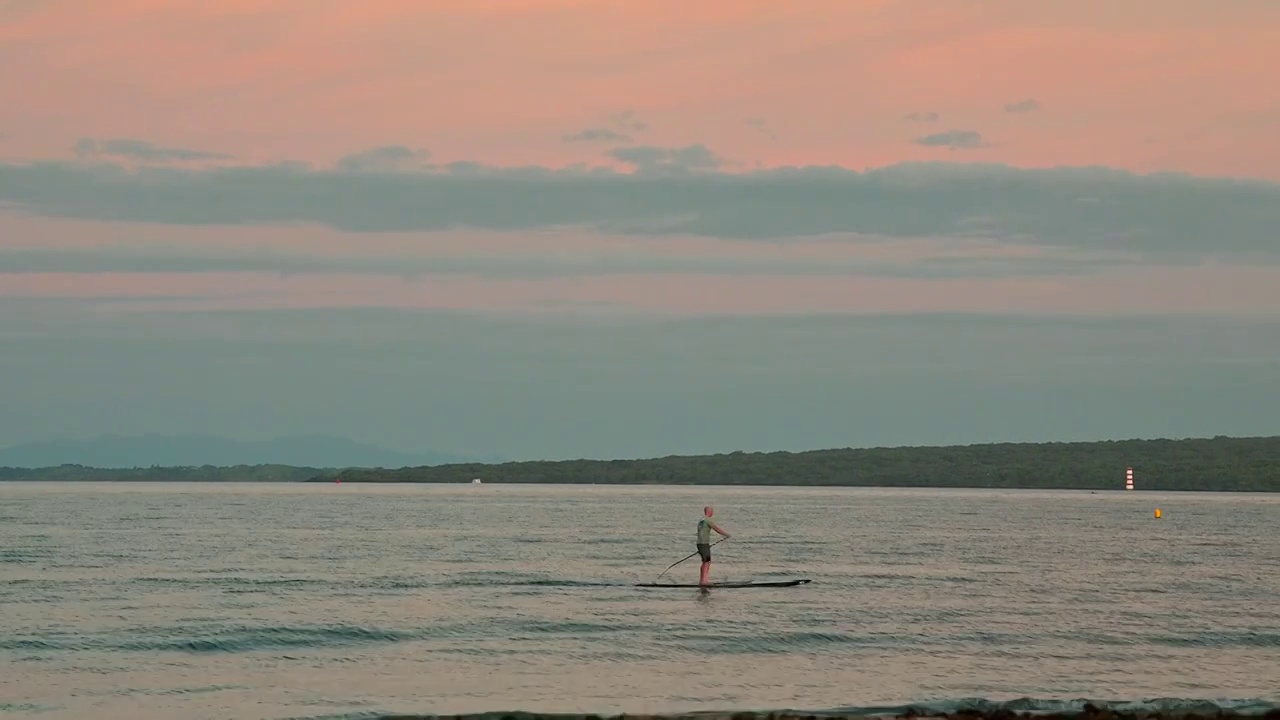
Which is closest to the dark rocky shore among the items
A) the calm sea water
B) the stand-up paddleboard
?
the calm sea water

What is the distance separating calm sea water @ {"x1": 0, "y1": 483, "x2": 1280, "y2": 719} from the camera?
26641 mm

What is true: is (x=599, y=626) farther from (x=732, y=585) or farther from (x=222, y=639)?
(x=732, y=585)

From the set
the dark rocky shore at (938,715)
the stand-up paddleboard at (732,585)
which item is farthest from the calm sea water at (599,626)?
the dark rocky shore at (938,715)

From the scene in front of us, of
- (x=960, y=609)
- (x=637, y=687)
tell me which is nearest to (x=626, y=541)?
(x=960, y=609)

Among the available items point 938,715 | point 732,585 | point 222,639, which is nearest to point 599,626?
point 222,639

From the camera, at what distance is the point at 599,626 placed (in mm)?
35594

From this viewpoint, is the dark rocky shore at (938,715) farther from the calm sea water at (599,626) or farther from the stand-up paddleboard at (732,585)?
the stand-up paddleboard at (732,585)

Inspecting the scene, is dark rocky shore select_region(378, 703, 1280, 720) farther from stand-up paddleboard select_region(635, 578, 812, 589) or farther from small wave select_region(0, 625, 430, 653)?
stand-up paddleboard select_region(635, 578, 812, 589)

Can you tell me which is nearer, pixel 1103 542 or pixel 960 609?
pixel 960 609

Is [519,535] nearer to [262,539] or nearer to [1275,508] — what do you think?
[262,539]

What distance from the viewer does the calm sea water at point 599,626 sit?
87.4ft

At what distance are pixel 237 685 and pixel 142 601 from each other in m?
14.7

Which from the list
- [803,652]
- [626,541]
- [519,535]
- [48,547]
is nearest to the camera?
[803,652]

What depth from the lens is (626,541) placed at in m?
72.2
